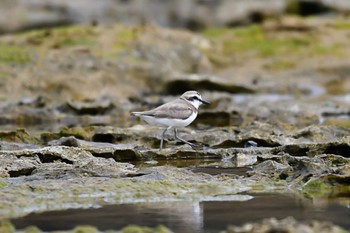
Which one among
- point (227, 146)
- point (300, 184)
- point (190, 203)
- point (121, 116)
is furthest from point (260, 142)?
point (121, 116)

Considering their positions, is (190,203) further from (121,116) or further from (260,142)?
(121,116)

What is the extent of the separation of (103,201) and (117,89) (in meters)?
15.7

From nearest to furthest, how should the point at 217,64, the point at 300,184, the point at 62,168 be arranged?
the point at 300,184 → the point at 62,168 → the point at 217,64

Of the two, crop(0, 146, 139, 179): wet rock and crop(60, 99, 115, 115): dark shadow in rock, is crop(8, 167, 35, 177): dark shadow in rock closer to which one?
crop(0, 146, 139, 179): wet rock

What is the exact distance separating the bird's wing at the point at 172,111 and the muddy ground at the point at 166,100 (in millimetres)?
563

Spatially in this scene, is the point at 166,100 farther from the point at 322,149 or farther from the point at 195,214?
the point at 195,214

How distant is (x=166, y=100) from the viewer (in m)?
23.9

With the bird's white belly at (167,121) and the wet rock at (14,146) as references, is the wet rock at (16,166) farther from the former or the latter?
the bird's white belly at (167,121)

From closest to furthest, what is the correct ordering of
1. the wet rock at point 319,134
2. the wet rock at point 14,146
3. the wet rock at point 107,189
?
1. the wet rock at point 107,189
2. the wet rock at point 14,146
3. the wet rock at point 319,134

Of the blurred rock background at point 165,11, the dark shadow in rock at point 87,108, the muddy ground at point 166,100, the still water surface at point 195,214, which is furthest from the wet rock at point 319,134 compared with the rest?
→ the blurred rock background at point 165,11

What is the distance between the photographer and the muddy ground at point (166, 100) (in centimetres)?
1070

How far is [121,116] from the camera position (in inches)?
860

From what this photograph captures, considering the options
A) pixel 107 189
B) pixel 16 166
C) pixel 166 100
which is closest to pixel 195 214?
pixel 107 189

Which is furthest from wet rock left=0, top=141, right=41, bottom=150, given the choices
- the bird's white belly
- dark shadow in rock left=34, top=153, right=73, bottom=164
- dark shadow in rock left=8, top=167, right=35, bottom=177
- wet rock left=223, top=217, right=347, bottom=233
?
wet rock left=223, top=217, right=347, bottom=233
